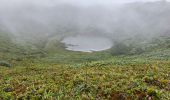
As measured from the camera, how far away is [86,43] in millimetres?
151125

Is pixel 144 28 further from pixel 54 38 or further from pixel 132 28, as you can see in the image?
pixel 54 38

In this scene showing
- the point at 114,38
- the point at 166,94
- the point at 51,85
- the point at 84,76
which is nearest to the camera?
the point at 166,94

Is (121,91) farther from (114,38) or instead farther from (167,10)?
(167,10)

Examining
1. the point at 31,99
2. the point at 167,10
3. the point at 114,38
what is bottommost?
the point at 31,99

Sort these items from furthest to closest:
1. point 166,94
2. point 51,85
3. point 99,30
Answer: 1. point 99,30
2. point 51,85
3. point 166,94

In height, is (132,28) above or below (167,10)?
below

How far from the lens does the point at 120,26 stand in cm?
18350

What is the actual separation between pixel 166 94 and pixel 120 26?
169 meters

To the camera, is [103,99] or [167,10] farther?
[167,10]

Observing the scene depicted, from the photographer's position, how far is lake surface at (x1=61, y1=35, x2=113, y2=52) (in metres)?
135

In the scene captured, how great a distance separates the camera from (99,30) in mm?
180250

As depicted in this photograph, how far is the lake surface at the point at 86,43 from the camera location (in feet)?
442

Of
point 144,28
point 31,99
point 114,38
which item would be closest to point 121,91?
point 31,99

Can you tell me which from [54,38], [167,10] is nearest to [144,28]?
[167,10]
